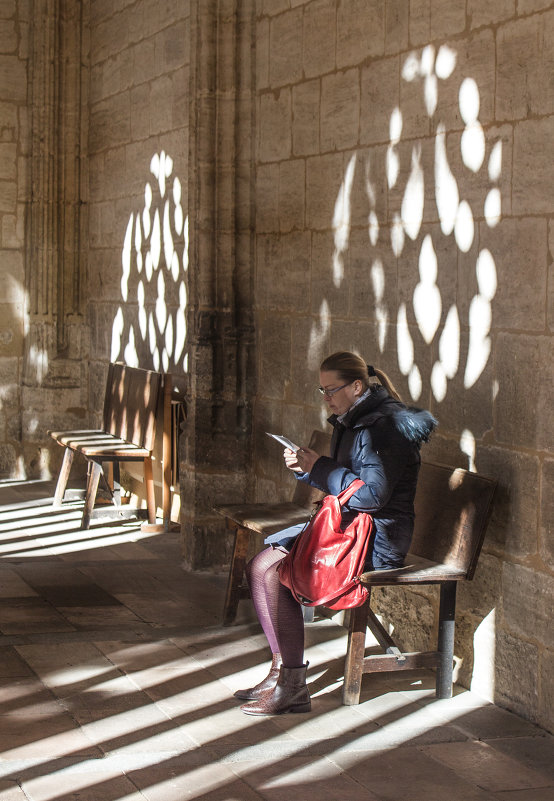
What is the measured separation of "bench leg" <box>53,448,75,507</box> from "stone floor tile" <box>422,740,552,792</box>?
4591 mm

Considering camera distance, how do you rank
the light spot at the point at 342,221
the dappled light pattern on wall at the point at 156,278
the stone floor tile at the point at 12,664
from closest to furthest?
the stone floor tile at the point at 12,664 < the light spot at the point at 342,221 < the dappled light pattern on wall at the point at 156,278

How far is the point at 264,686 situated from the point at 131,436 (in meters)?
3.52

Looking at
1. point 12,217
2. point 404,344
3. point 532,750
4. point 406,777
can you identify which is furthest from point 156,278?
point 406,777

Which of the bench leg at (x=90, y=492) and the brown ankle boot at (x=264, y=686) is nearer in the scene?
the brown ankle boot at (x=264, y=686)

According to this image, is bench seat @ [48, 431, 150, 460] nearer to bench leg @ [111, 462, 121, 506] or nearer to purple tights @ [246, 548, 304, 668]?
bench leg @ [111, 462, 121, 506]

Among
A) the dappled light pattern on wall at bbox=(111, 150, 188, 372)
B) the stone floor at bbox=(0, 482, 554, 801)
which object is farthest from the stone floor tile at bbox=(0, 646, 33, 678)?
the dappled light pattern on wall at bbox=(111, 150, 188, 372)

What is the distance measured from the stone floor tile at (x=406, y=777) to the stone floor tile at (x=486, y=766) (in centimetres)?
4

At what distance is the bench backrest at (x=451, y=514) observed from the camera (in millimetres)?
4023

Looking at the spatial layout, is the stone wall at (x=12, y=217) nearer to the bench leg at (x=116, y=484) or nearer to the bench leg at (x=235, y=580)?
the bench leg at (x=116, y=484)

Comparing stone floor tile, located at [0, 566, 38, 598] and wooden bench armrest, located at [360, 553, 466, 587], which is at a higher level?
wooden bench armrest, located at [360, 553, 466, 587]

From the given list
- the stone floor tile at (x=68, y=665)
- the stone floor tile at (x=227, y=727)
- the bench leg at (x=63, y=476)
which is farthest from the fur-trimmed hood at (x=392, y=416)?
the bench leg at (x=63, y=476)

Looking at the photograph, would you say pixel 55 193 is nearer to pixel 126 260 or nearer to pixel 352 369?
pixel 126 260

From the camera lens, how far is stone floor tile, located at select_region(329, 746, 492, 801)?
10.8 ft

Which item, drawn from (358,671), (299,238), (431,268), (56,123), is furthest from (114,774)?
(56,123)
